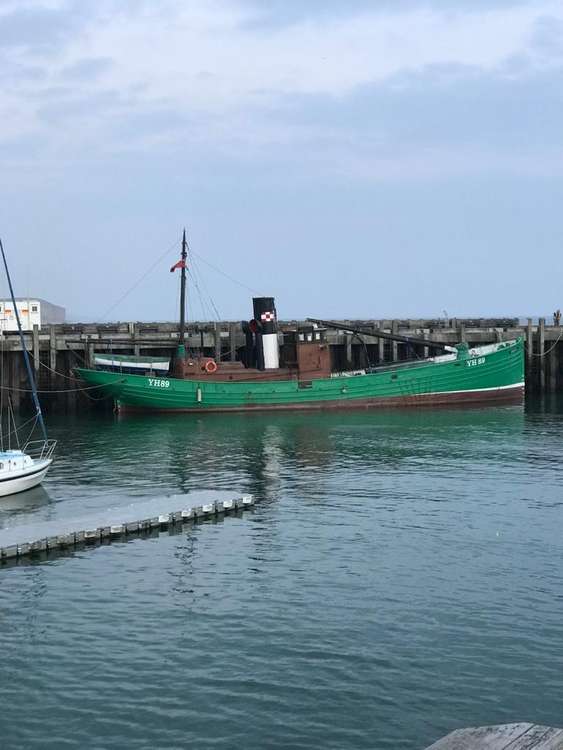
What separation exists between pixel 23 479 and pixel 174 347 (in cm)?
3101

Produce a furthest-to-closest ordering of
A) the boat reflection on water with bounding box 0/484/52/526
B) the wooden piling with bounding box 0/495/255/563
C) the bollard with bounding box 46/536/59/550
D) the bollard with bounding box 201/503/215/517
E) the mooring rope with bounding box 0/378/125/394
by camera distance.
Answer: the mooring rope with bounding box 0/378/125/394 < the boat reflection on water with bounding box 0/484/52/526 < the bollard with bounding box 201/503/215/517 < the bollard with bounding box 46/536/59/550 < the wooden piling with bounding box 0/495/255/563

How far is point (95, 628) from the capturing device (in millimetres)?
20875

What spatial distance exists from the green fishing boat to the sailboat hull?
2421 cm

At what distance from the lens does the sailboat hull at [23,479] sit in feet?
113

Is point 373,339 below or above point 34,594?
above

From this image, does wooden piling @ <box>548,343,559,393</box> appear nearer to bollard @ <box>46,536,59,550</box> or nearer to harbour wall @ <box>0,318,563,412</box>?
harbour wall @ <box>0,318,563,412</box>

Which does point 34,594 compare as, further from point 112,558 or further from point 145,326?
point 145,326

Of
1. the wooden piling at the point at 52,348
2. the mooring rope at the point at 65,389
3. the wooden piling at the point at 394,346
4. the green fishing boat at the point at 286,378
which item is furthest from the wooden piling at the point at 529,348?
the wooden piling at the point at 52,348

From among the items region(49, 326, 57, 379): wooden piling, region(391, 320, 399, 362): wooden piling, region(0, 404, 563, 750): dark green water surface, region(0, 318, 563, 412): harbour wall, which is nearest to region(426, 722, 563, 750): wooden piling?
region(0, 404, 563, 750): dark green water surface

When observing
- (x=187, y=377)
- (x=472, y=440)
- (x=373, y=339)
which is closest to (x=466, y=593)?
(x=472, y=440)

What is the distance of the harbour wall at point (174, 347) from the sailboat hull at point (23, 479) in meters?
25.3

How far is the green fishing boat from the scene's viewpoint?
6047 centimetres

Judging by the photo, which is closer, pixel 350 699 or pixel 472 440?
pixel 350 699

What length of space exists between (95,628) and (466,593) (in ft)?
27.2
